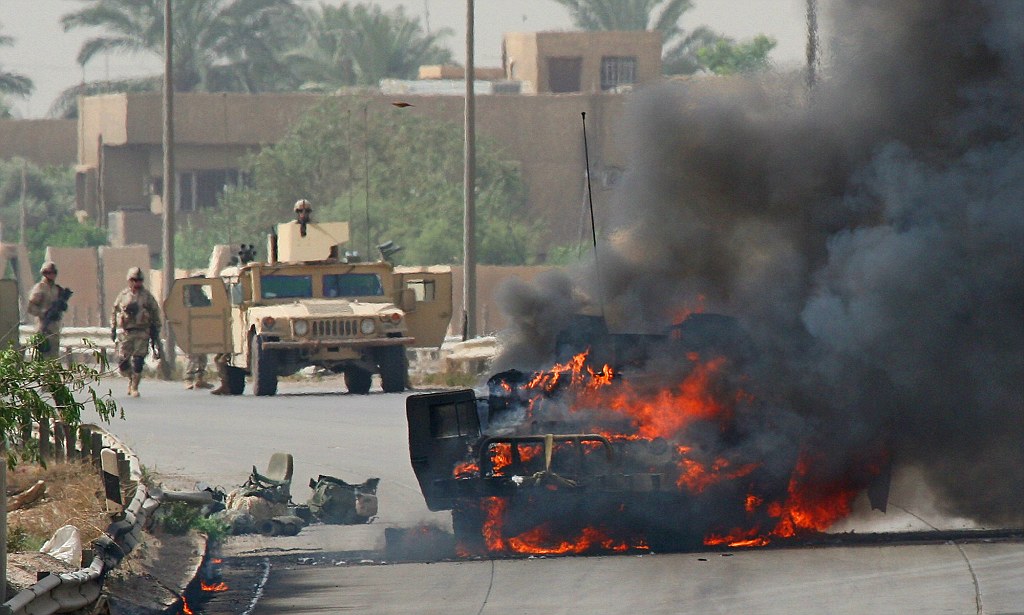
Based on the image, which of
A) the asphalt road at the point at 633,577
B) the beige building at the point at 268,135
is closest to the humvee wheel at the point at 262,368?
the asphalt road at the point at 633,577

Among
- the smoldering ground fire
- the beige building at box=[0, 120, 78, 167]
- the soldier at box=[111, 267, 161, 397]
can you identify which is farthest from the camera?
the beige building at box=[0, 120, 78, 167]

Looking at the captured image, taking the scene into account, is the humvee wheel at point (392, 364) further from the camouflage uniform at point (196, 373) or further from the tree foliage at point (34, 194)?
the tree foliage at point (34, 194)

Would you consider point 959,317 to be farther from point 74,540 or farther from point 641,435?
point 74,540

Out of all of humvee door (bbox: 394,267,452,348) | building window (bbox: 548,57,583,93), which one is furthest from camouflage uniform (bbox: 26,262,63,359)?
building window (bbox: 548,57,583,93)

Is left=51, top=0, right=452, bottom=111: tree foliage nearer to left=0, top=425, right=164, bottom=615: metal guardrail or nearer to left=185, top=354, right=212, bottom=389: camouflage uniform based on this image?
left=185, top=354, right=212, bottom=389: camouflage uniform

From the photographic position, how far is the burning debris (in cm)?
1227

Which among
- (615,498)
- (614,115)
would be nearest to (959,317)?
(615,498)

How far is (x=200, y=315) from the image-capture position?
2478cm

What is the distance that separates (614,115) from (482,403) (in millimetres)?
43310

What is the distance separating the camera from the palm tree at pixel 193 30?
66125 millimetres

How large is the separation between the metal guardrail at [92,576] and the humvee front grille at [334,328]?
38.4ft

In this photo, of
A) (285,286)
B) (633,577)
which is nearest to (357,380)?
(285,286)

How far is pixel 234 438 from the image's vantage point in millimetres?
19781

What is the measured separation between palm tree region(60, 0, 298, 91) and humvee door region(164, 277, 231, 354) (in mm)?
41809
